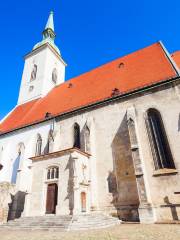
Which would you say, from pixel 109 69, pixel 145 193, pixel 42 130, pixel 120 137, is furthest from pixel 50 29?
pixel 145 193

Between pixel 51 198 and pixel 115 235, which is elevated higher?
pixel 51 198

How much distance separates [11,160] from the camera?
17484 mm

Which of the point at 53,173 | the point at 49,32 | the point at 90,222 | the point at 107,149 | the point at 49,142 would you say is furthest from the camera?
the point at 49,32

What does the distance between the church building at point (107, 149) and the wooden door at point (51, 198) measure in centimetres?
6

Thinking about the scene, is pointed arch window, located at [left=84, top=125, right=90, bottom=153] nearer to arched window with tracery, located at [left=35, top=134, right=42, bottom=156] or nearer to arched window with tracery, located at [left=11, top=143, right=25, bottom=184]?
arched window with tracery, located at [left=35, top=134, right=42, bottom=156]

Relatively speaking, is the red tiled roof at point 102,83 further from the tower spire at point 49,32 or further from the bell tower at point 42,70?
the tower spire at point 49,32

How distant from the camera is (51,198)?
12.2 m

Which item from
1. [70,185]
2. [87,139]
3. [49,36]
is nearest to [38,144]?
[87,139]

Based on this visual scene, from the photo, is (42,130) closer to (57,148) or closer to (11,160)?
(57,148)

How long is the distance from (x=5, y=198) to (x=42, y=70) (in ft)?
56.8

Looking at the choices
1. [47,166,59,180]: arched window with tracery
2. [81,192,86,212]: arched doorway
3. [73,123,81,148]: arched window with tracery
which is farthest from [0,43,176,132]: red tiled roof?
[81,192,86,212]: arched doorway

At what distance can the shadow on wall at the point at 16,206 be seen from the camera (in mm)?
13922

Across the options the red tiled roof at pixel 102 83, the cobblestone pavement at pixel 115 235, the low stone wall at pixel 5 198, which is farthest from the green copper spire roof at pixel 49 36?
the cobblestone pavement at pixel 115 235

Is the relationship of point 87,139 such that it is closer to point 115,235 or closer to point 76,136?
point 76,136
